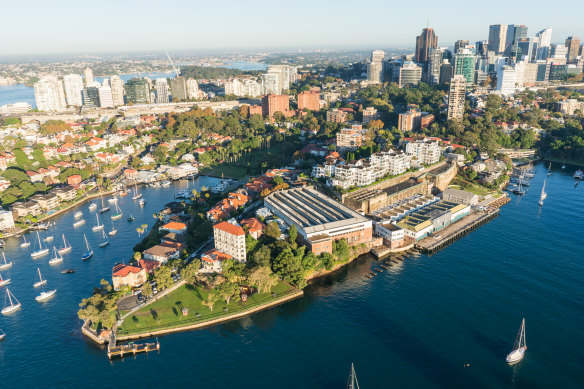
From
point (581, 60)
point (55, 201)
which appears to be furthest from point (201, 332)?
point (581, 60)

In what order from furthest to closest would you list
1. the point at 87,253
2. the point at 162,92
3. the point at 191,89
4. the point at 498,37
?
the point at 498,37 < the point at 191,89 < the point at 162,92 < the point at 87,253

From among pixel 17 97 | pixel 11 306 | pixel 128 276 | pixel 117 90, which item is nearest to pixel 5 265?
pixel 11 306

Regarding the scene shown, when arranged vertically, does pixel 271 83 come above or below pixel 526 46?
below

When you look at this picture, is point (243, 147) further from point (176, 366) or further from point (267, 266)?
point (176, 366)

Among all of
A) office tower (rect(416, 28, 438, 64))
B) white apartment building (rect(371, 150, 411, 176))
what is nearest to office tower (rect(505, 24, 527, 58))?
office tower (rect(416, 28, 438, 64))

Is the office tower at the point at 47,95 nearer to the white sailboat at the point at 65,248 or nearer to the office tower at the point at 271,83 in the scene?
the office tower at the point at 271,83

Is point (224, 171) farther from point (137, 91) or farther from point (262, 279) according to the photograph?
point (137, 91)

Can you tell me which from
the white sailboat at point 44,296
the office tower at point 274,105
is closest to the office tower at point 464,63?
the office tower at point 274,105

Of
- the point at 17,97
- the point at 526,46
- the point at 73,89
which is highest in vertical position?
the point at 526,46
